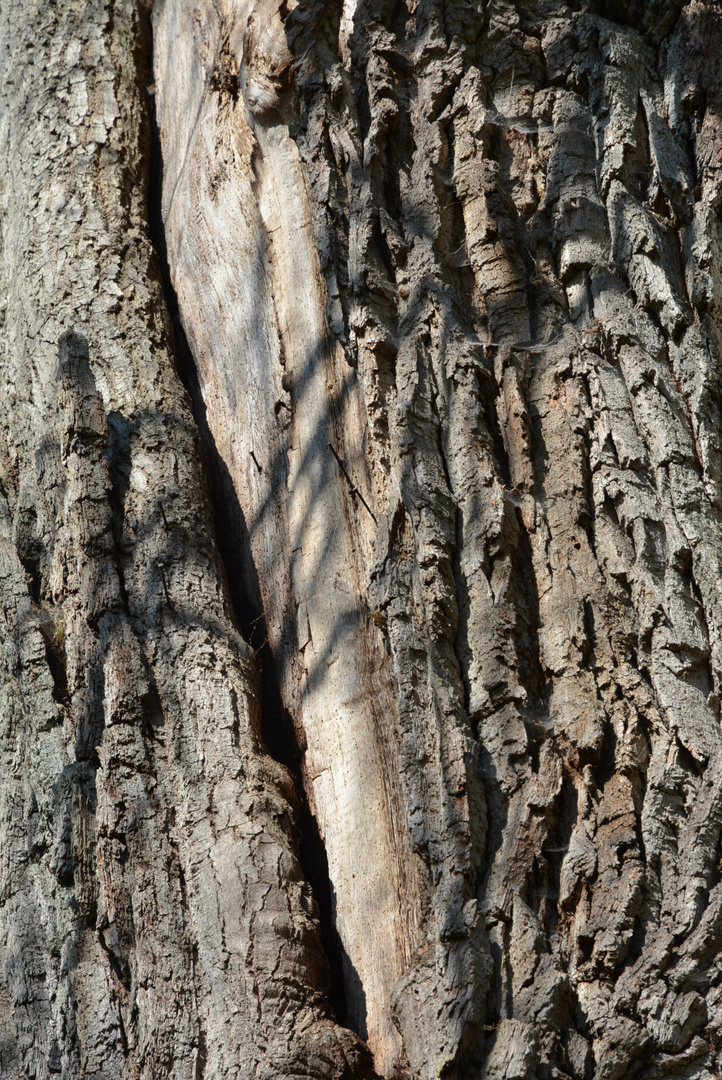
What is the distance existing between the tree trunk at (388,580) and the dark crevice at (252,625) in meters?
0.01

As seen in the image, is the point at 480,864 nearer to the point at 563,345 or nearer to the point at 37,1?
the point at 563,345

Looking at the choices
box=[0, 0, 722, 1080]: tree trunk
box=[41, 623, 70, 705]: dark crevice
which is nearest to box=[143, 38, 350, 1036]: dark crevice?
box=[0, 0, 722, 1080]: tree trunk

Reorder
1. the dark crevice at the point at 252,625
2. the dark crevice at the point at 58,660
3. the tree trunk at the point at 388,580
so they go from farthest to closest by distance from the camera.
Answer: the dark crevice at the point at 58,660 → the dark crevice at the point at 252,625 → the tree trunk at the point at 388,580

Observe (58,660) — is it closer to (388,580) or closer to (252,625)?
(252,625)

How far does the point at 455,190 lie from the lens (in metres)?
2.17

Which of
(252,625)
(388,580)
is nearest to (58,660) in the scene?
(252,625)

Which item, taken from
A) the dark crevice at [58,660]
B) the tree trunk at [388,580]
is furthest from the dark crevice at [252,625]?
the dark crevice at [58,660]

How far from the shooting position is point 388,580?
74.8 inches

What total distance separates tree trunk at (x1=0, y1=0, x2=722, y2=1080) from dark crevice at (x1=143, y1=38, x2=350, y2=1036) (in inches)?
0.4

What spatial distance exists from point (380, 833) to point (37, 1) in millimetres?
3134

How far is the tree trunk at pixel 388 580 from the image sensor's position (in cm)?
162

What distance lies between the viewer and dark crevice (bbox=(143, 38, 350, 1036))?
1908mm

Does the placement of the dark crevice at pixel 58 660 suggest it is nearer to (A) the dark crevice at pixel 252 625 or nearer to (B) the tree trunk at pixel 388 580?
(B) the tree trunk at pixel 388 580

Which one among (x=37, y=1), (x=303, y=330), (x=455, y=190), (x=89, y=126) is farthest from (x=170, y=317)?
(x=37, y=1)
